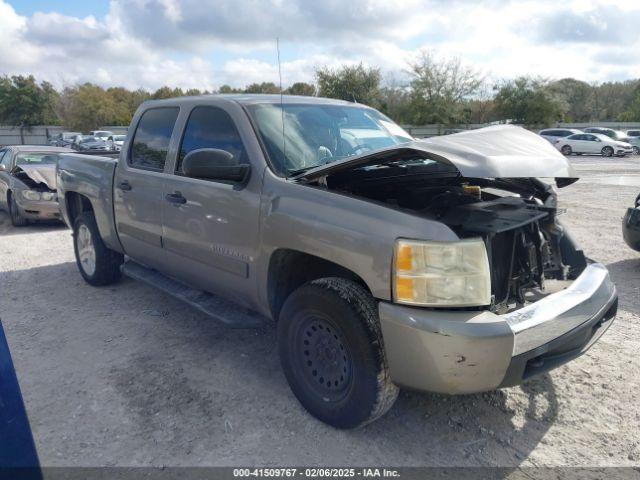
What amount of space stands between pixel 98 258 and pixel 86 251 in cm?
36

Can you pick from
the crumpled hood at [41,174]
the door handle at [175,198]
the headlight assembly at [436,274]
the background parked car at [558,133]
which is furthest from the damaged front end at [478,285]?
the background parked car at [558,133]

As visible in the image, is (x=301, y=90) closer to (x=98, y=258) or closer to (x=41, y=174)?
(x=41, y=174)

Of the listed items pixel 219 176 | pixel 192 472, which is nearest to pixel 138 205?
pixel 219 176

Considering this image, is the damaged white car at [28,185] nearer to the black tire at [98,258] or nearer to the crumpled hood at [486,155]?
the black tire at [98,258]

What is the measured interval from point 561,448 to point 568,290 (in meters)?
0.89

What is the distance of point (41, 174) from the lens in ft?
31.3

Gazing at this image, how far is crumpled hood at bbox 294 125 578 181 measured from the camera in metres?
2.50

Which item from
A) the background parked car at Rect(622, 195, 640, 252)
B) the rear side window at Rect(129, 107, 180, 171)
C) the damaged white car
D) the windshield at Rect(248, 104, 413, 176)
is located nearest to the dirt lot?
the background parked car at Rect(622, 195, 640, 252)

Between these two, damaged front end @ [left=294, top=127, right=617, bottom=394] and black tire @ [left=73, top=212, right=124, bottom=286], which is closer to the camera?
damaged front end @ [left=294, top=127, right=617, bottom=394]

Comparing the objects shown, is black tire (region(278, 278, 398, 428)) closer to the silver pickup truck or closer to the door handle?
the silver pickup truck

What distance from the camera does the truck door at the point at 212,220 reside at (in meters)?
3.36

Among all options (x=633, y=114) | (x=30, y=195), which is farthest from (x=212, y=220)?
(x=633, y=114)

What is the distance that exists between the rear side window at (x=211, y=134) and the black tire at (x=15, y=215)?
684cm

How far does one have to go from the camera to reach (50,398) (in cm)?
339
